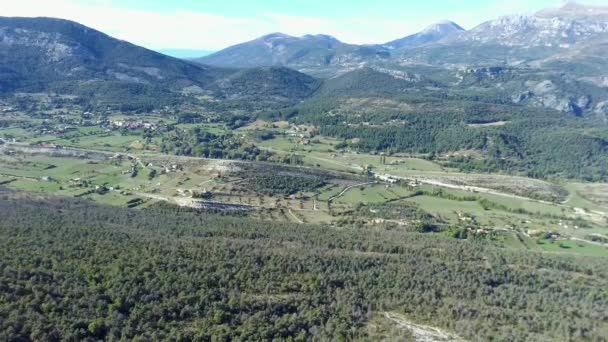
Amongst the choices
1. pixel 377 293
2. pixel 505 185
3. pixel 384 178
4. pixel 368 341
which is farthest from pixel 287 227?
pixel 505 185

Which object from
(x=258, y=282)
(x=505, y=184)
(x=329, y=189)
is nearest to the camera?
(x=258, y=282)

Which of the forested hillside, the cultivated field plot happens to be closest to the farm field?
the cultivated field plot

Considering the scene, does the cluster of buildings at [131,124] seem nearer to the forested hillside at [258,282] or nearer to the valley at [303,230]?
the valley at [303,230]

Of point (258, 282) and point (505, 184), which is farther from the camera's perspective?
point (505, 184)

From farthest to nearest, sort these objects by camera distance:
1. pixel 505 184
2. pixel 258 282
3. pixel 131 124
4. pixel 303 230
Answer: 1. pixel 131 124
2. pixel 505 184
3. pixel 303 230
4. pixel 258 282

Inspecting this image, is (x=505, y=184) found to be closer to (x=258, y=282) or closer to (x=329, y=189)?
(x=329, y=189)

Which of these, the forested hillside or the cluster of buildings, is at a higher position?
the cluster of buildings

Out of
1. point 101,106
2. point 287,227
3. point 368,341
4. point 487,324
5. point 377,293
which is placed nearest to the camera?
point 368,341

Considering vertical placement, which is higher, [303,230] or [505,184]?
[505,184]

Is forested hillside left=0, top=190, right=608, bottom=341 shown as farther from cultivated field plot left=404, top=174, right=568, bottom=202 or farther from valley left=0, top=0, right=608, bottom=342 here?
cultivated field plot left=404, top=174, right=568, bottom=202

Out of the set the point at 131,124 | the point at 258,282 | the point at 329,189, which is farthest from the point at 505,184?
the point at 131,124

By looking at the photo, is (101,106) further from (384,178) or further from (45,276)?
(45,276)
